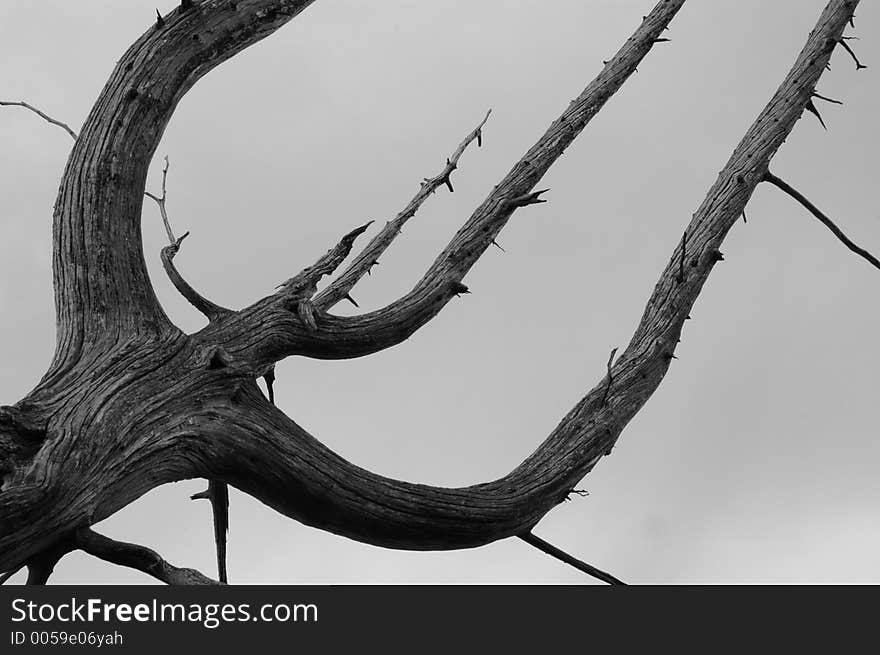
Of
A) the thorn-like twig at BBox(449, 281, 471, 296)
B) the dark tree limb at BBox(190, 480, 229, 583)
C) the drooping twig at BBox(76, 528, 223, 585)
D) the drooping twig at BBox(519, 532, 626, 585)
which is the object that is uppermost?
the thorn-like twig at BBox(449, 281, 471, 296)

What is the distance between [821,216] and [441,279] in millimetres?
2527

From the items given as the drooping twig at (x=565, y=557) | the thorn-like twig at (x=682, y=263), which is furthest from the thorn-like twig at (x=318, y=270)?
the thorn-like twig at (x=682, y=263)

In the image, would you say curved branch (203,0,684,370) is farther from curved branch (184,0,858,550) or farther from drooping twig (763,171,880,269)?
drooping twig (763,171,880,269)

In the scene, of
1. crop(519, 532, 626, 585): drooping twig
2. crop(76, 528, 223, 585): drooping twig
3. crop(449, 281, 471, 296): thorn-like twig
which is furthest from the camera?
crop(449, 281, 471, 296): thorn-like twig

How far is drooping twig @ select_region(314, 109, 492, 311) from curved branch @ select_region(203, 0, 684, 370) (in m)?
0.01

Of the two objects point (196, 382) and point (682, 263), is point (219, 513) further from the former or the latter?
point (682, 263)

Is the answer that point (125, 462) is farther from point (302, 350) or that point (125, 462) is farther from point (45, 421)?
point (302, 350)

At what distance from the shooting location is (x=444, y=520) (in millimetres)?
3867

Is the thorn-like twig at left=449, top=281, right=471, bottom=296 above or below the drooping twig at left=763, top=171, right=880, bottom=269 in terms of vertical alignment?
below

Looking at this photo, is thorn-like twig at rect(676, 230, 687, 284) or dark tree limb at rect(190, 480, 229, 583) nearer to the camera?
dark tree limb at rect(190, 480, 229, 583)

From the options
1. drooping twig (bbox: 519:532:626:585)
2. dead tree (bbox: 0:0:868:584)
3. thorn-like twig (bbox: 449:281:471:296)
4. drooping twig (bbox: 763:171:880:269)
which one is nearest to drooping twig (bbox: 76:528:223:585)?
dead tree (bbox: 0:0:868:584)

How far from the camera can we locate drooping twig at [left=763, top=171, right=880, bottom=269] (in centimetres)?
571

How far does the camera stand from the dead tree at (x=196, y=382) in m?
3.29
